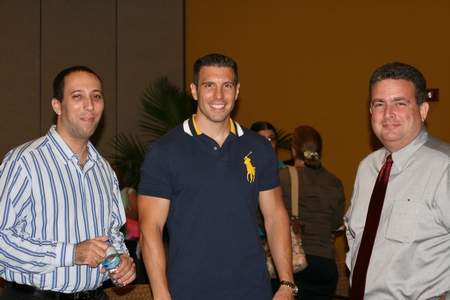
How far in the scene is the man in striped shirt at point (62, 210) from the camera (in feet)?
8.25

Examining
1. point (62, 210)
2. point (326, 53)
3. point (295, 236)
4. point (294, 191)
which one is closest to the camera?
point (62, 210)

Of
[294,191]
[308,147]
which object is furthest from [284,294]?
[308,147]

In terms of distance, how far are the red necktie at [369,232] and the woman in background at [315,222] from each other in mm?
1738

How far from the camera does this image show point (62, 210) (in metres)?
2.67

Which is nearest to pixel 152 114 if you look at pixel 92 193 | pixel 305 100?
pixel 305 100

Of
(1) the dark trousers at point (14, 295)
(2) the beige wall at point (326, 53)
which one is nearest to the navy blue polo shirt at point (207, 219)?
(1) the dark trousers at point (14, 295)

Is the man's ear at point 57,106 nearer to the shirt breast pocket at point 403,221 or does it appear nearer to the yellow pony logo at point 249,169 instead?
the yellow pony logo at point 249,169

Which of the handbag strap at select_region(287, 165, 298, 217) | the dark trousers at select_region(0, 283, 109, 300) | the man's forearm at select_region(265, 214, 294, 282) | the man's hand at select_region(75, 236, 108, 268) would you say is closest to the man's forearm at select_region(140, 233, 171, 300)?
the man's hand at select_region(75, 236, 108, 268)

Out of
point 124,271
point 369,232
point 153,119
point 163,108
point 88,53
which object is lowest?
point 124,271

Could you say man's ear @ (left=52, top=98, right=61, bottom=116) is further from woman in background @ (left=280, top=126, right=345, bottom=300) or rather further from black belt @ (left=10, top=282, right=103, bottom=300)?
woman in background @ (left=280, top=126, right=345, bottom=300)

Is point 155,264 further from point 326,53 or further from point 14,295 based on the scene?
point 326,53

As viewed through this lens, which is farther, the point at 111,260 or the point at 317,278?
the point at 317,278

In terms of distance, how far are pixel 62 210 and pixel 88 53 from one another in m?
4.86

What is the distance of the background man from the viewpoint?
232cm
